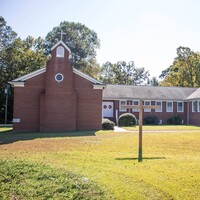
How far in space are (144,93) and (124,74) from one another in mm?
28092

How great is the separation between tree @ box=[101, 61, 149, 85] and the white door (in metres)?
29.8

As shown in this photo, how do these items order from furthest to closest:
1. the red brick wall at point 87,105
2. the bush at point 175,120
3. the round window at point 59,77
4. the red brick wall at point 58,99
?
the bush at point 175,120 → the red brick wall at point 87,105 → the round window at point 59,77 → the red brick wall at point 58,99

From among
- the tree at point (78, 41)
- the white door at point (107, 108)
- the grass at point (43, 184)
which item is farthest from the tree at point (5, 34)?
the grass at point (43, 184)

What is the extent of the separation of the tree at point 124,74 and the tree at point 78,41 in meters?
6.19

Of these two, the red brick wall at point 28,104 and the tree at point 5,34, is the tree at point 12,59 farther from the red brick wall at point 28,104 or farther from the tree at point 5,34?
the red brick wall at point 28,104

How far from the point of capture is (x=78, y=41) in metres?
58.1

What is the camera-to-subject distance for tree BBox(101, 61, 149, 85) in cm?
6241

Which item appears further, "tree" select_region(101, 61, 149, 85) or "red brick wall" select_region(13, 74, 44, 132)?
"tree" select_region(101, 61, 149, 85)

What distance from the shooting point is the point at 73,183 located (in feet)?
21.1

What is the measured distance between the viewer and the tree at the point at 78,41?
5716cm

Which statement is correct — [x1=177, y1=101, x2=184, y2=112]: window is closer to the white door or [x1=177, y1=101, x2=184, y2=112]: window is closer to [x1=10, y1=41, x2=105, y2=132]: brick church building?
the white door

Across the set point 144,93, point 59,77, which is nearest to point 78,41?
point 144,93

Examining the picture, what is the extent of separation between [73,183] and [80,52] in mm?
53455

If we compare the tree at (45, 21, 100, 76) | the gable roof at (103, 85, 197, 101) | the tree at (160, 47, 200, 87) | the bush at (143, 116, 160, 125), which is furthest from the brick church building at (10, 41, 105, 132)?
the tree at (160, 47, 200, 87)
